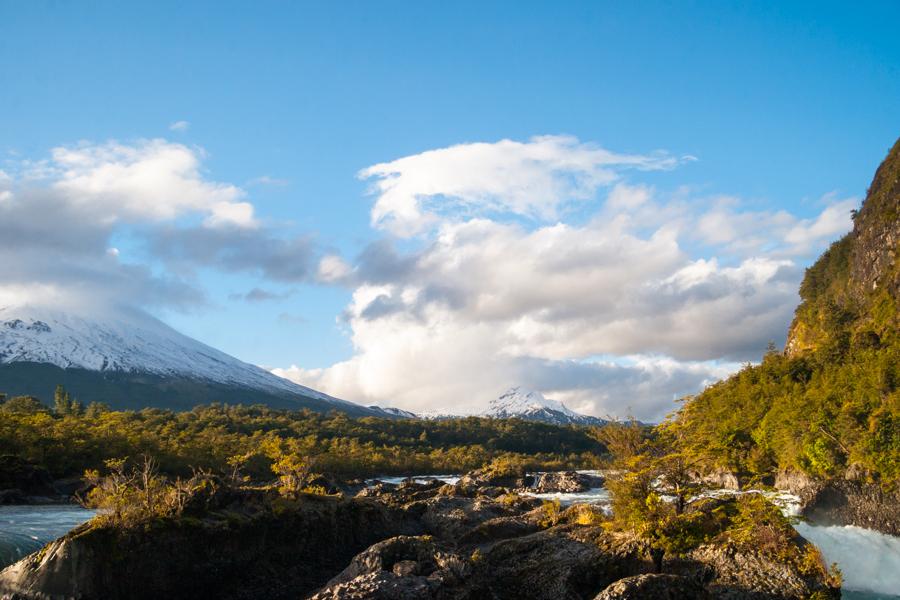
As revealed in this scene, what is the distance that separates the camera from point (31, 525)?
3588 centimetres

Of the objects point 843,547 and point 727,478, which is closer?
point 843,547

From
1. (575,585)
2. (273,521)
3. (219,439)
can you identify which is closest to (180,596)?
(273,521)

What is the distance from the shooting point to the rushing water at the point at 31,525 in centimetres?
2740

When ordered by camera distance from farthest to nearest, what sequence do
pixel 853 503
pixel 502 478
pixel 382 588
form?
1. pixel 502 478
2. pixel 853 503
3. pixel 382 588

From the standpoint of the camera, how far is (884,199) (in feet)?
311

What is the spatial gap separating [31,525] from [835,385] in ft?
233

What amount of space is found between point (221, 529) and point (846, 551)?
32.7 m

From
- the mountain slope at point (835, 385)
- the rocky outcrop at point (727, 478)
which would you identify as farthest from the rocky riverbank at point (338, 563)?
the rocky outcrop at point (727, 478)

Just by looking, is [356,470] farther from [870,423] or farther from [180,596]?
[180,596]

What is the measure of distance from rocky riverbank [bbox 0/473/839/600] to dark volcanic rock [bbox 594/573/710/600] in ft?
0.12

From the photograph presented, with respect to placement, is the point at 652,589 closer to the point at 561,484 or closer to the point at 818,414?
the point at 818,414

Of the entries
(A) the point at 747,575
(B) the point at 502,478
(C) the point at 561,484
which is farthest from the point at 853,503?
(B) the point at 502,478

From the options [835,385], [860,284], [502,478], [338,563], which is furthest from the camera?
[860,284]

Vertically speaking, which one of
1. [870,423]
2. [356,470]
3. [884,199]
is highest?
[884,199]
